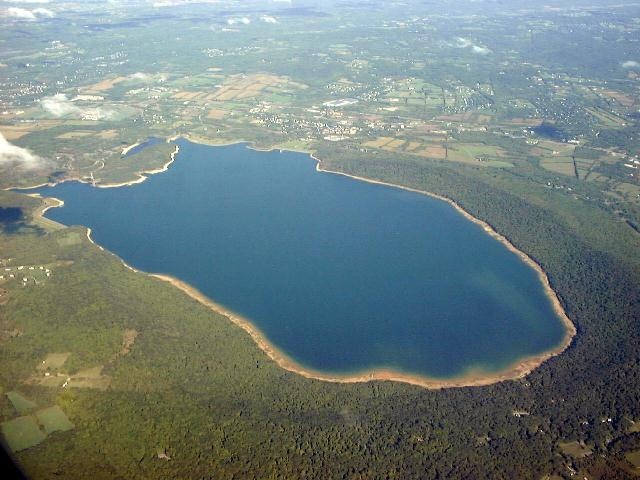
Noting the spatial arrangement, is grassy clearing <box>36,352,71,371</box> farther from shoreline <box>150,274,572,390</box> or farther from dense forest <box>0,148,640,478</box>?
shoreline <box>150,274,572,390</box>

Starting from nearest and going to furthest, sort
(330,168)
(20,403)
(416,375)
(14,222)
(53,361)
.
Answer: (20,403)
(53,361)
(416,375)
(14,222)
(330,168)

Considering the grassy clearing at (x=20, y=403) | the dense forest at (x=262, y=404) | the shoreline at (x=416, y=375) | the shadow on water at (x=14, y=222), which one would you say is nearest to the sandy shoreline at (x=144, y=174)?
the shadow on water at (x=14, y=222)

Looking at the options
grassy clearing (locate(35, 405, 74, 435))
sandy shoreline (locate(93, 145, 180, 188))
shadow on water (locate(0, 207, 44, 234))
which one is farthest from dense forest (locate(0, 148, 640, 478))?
sandy shoreline (locate(93, 145, 180, 188))

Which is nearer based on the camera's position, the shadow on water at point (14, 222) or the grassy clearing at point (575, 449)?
the grassy clearing at point (575, 449)

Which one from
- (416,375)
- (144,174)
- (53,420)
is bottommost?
(144,174)

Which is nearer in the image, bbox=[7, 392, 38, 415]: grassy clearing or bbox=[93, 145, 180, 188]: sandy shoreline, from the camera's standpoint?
bbox=[7, 392, 38, 415]: grassy clearing

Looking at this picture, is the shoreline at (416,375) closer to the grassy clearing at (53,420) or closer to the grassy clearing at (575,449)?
the grassy clearing at (575,449)

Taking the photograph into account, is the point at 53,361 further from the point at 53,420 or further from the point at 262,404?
the point at 262,404

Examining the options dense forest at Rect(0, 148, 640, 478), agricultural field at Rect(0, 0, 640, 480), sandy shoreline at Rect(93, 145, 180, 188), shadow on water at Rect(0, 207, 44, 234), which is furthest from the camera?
sandy shoreline at Rect(93, 145, 180, 188)

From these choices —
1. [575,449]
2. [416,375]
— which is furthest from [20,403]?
[575,449]

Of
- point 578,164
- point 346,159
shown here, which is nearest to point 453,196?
point 346,159

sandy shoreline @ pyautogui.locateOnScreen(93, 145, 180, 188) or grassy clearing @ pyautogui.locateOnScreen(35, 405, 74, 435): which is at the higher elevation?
grassy clearing @ pyautogui.locateOnScreen(35, 405, 74, 435)

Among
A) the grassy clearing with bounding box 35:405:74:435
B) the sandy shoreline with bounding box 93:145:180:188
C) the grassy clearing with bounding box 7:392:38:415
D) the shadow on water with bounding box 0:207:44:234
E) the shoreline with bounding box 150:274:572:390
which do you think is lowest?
the sandy shoreline with bounding box 93:145:180:188
